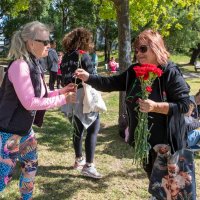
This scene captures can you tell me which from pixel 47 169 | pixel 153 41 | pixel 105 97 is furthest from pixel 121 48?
pixel 105 97

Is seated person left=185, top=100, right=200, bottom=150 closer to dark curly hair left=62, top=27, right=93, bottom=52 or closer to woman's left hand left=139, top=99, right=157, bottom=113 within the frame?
dark curly hair left=62, top=27, right=93, bottom=52

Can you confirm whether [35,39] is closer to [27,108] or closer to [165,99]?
[27,108]

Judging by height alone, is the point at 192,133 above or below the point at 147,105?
below

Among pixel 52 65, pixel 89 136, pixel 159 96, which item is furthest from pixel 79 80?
pixel 52 65

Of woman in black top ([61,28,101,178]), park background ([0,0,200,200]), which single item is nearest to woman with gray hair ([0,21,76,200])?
park background ([0,0,200,200])

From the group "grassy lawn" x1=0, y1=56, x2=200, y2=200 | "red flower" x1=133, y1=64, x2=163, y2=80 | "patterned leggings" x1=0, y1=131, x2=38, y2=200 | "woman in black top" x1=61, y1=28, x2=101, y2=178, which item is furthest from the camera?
"woman in black top" x1=61, y1=28, x2=101, y2=178

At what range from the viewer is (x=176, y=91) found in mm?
2752

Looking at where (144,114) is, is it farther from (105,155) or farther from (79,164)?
(105,155)

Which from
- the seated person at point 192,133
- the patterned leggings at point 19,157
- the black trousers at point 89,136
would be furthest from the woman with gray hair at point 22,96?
the seated person at point 192,133

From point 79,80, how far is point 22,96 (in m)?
1.41

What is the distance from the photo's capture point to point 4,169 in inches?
118

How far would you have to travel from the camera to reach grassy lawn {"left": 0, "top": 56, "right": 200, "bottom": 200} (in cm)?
401

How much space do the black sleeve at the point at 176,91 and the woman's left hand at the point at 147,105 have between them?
163mm

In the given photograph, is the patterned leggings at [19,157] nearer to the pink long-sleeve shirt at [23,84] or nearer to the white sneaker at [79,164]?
the pink long-sleeve shirt at [23,84]
